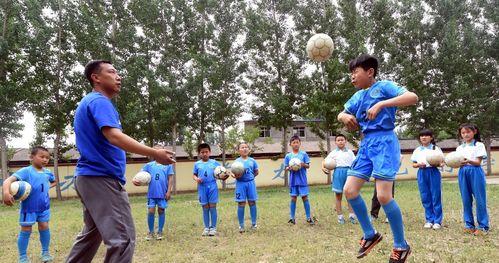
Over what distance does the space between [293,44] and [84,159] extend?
2490 cm

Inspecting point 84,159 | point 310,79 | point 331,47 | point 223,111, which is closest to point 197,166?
point 331,47

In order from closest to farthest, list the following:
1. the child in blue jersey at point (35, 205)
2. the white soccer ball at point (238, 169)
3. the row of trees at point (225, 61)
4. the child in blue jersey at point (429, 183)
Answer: the child in blue jersey at point (35, 205) < the child in blue jersey at point (429, 183) < the white soccer ball at point (238, 169) < the row of trees at point (225, 61)

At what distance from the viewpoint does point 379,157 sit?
444cm

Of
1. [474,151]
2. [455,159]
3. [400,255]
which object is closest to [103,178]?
[400,255]

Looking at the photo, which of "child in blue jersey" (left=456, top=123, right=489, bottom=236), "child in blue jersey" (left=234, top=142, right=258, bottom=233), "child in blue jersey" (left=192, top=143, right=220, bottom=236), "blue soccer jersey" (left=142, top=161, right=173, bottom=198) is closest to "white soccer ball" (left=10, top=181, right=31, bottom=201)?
"blue soccer jersey" (left=142, top=161, right=173, bottom=198)

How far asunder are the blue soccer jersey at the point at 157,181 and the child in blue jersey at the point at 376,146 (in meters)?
4.97

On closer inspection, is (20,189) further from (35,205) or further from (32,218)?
(32,218)

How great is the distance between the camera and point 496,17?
30.8 m

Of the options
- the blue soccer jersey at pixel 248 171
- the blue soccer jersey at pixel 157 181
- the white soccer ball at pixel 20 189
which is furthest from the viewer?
the blue soccer jersey at pixel 248 171

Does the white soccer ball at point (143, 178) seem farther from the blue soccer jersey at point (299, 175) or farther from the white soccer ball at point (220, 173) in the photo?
the blue soccer jersey at point (299, 175)

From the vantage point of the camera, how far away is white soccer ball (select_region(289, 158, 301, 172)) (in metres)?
9.72

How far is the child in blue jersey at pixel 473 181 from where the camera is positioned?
7.54 meters

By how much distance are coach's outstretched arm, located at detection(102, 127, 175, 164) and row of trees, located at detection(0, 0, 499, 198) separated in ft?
65.2

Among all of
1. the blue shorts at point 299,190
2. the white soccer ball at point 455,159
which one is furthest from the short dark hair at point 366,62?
the blue shorts at point 299,190
